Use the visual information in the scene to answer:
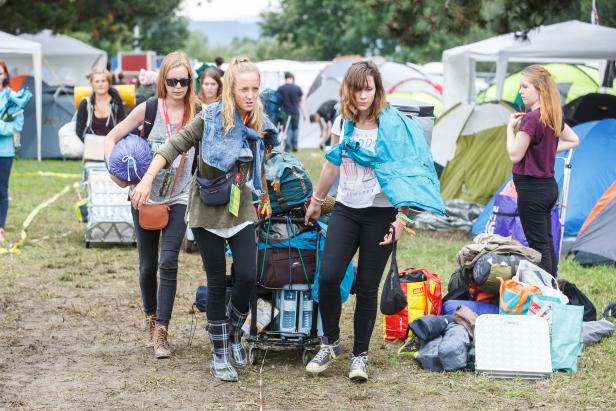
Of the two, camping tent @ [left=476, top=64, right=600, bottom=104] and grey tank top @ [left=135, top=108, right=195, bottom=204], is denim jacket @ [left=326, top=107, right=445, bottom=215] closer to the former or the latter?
grey tank top @ [left=135, top=108, right=195, bottom=204]

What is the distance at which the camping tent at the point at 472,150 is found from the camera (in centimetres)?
1202

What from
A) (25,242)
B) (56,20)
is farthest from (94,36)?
(25,242)

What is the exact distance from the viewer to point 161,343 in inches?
223

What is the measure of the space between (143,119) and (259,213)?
90 centimetres

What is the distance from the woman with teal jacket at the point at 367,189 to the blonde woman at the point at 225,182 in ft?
1.40

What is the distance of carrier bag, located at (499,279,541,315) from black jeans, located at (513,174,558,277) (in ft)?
3.24

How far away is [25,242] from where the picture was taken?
9953mm

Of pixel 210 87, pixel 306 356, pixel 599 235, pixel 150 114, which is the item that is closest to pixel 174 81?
pixel 150 114

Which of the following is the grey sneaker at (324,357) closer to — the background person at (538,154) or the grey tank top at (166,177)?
the grey tank top at (166,177)

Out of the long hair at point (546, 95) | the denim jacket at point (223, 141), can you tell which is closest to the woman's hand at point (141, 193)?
the denim jacket at point (223, 141)

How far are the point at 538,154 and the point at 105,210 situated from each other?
4707 millimetres

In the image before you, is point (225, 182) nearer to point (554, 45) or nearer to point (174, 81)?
point (174, 81)

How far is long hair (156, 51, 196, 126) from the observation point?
555 cm

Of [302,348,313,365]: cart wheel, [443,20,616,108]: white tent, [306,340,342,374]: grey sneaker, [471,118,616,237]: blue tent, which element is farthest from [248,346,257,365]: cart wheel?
[443,20,616,108]: white tent
